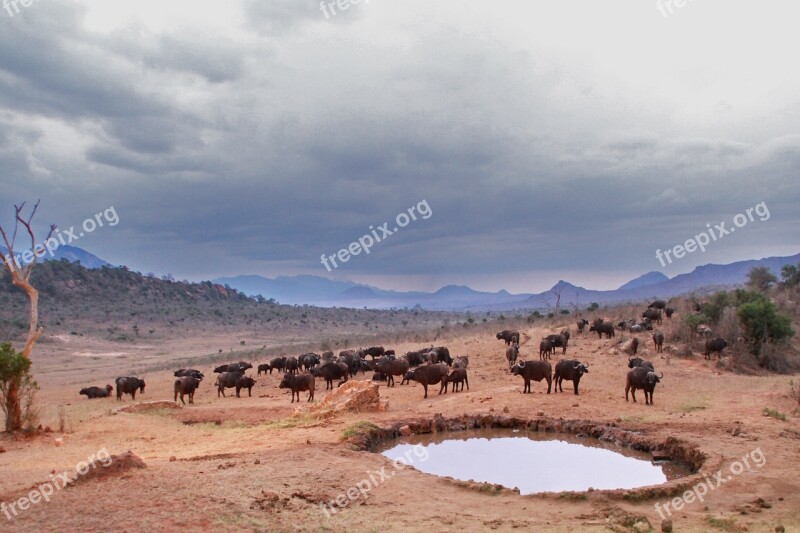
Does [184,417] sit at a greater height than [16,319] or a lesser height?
lesser

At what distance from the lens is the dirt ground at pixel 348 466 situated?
7.57 m

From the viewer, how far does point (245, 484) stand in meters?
8.81

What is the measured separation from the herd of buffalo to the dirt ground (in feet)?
2.39

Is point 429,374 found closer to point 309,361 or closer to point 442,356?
point 442,356

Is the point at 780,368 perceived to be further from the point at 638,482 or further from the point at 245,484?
the point at 245,484

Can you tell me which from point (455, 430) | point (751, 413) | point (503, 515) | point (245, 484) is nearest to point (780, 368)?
point (751, 413)

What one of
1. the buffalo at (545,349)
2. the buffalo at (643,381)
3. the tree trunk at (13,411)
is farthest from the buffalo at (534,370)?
the tree trunk at (13,411)

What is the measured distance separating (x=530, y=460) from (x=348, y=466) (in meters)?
4.19

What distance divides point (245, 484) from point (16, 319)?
62.2 meters

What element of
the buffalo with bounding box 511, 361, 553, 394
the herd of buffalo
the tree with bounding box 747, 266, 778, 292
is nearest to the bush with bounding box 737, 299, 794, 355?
the herd of buffalo

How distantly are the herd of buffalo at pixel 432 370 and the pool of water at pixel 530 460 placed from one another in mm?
4829

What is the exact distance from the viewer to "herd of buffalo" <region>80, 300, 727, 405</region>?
61.7ft

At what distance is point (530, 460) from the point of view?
12.1m

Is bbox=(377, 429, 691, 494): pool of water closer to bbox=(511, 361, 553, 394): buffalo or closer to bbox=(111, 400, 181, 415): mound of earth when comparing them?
bbox=(511, 361, 553, 394): buffalo
